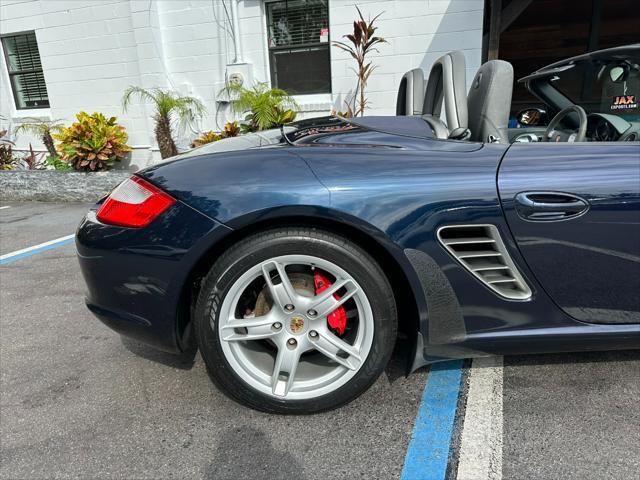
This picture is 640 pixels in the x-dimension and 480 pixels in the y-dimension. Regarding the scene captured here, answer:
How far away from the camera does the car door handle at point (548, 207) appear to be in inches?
62.8

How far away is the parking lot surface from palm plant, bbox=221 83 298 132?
14.3ft

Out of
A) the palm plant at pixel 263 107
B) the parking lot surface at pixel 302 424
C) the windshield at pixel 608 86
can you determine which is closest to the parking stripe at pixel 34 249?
the parking lot surface at pixel 302 424

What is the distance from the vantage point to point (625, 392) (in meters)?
1.90

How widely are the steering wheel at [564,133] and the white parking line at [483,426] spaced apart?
46.2 inches

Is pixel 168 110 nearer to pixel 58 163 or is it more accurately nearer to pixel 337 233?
pixel 58 163

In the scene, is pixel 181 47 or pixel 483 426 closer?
pixel 483 426

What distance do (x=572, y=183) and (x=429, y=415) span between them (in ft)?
3.45

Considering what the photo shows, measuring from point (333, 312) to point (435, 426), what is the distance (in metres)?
0.60

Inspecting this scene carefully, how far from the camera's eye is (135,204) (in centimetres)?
172

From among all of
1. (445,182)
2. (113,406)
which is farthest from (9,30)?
(445,182)

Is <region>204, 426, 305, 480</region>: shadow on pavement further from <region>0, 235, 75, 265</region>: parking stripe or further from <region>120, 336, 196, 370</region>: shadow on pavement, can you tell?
<region>0, 235, 75, 265</region>: parking stripe

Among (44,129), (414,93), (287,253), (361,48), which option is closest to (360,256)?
(287,253)

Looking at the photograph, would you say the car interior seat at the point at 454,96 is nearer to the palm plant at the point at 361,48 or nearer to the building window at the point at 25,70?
the palm plant at the point at 361,48

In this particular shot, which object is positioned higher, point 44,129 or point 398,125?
point 398,125
